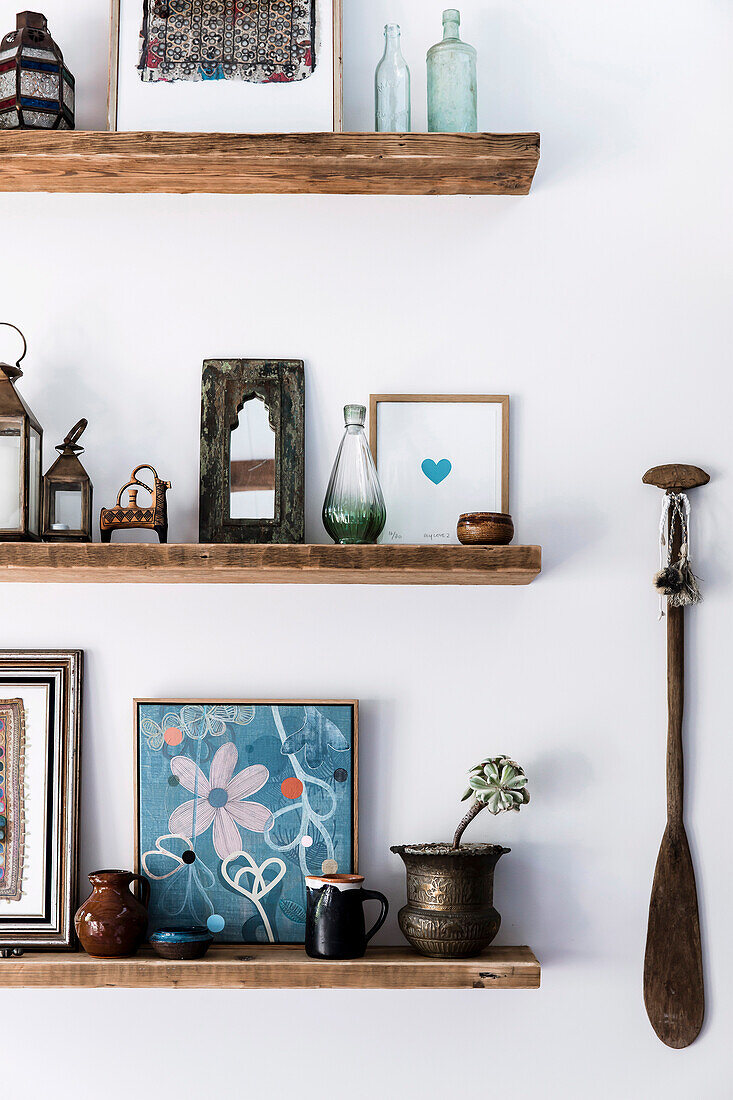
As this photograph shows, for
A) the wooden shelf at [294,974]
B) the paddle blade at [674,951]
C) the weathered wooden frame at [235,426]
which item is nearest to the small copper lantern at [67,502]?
the weathered wooden frame at [235,426]

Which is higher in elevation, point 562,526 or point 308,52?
point 308,52

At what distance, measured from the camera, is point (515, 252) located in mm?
1644

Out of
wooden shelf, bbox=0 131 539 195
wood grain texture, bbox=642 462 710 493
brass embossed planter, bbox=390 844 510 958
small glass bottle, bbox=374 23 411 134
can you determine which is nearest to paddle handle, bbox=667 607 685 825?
wood grain texture, bbox=642 462 710 493

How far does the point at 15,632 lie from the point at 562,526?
873 mm

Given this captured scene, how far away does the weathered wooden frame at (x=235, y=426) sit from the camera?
61.4 inches

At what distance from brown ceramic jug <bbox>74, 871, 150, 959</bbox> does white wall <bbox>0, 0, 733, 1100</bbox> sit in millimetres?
105

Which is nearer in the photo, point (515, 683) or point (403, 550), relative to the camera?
point (403, 550)

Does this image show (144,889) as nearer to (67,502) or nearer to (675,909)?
(67,502)

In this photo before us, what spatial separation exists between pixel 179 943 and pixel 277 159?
44.6 inches

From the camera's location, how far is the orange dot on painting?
1.58 meters

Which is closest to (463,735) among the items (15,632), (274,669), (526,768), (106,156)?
(526,768)

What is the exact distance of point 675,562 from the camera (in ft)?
5.25

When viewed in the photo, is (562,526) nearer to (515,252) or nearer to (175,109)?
(515,252)

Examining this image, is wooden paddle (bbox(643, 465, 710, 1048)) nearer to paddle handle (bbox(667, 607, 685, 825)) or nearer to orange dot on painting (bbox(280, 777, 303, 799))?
paddle handle (bbox(667, 607, 685, 825))
